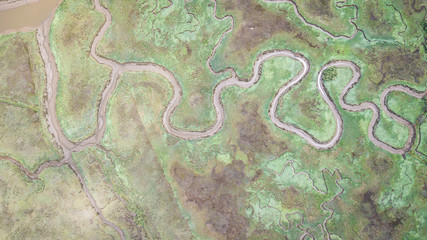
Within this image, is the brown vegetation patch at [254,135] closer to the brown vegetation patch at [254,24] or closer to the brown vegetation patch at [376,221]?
the brown vegetation patch at [254,24]

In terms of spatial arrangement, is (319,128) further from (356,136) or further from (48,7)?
(48,7)

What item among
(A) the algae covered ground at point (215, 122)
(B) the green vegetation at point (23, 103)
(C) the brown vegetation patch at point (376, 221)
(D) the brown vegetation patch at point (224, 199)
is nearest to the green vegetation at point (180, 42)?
(A) the algae covered ground at point (215, 122)

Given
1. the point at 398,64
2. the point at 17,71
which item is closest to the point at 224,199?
the point at 398,64

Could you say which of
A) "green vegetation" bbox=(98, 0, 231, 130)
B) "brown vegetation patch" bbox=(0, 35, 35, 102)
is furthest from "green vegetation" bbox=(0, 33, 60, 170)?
"green vegetation" bbox=(98, 0, 231, 130)

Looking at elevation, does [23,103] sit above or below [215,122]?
above

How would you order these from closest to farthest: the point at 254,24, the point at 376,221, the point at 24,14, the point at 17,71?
the point at 376,221, the point at 254,24, the point at 17,71, the point at 24,14

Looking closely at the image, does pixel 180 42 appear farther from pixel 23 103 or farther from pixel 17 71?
pixel 23 103
